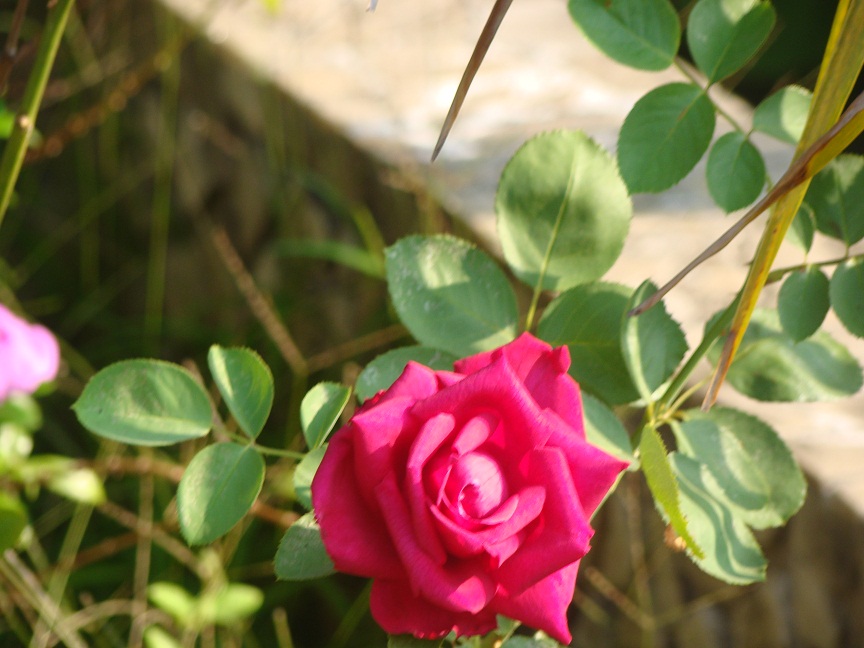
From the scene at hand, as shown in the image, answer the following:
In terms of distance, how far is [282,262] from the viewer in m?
1.60

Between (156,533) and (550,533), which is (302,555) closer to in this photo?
(550,533)

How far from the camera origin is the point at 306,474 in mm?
419

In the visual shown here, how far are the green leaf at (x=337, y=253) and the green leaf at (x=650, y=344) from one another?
0.82m

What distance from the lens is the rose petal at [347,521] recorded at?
34 centimetres

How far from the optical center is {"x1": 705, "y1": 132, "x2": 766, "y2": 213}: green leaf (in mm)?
484

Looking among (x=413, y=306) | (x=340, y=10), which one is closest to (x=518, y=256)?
(x=413, y=306)

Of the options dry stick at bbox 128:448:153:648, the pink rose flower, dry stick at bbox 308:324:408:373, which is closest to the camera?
the pink rose flower

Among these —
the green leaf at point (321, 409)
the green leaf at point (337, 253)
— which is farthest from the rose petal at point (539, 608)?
the green leaf at point (337, 253)

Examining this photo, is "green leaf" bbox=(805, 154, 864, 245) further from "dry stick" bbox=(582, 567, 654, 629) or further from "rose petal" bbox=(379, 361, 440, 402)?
"dry stick" bbox=(582, 567, 654, 629)

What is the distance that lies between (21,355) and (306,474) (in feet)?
1.30

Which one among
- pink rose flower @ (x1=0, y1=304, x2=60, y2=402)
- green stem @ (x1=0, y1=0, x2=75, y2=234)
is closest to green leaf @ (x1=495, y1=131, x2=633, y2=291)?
green stem @ (x1=0, y1=0, x2=75, y2=234)

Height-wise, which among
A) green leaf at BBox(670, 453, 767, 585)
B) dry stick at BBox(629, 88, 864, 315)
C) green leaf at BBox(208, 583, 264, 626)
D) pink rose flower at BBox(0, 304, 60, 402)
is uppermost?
dry stick at BBox(629, 88, 864, 315)

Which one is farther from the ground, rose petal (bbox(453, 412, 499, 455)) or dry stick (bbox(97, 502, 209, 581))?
rose petal (bbox(453, 412, 499, 455))

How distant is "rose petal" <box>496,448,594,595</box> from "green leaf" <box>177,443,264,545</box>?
12 cm
